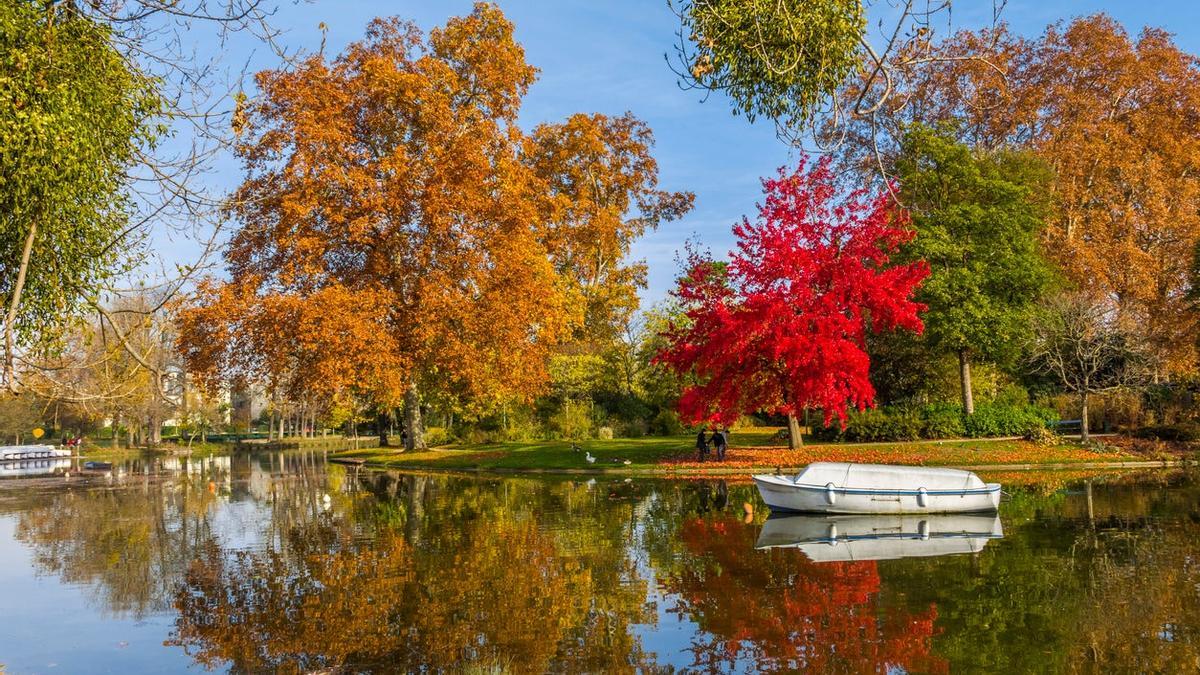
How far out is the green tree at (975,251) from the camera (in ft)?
108

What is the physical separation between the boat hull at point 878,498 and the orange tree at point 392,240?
18.8 meters

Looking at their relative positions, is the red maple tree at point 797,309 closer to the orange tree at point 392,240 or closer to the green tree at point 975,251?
the green tree at point 975,251

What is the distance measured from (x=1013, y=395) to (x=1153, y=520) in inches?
898

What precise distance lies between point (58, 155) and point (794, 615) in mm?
10182

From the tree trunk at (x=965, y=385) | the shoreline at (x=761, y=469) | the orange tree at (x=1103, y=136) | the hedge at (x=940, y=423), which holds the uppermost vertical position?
the orange tree at (x=1103, y=136)

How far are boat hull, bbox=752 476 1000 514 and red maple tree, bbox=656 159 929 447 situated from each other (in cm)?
769

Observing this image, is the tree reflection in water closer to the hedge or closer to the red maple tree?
the red maple tree

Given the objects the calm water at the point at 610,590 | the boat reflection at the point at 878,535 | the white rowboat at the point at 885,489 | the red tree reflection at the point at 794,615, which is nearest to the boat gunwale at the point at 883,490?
the white rowboat at the point at 885,489

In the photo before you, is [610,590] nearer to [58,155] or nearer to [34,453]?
[58,155]

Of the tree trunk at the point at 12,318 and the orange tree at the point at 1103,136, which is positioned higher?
the orange tree at the point at 1103,136

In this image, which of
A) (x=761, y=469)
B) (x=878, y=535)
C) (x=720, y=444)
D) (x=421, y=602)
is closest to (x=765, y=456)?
(x=761, y=469)

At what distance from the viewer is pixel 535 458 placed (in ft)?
118

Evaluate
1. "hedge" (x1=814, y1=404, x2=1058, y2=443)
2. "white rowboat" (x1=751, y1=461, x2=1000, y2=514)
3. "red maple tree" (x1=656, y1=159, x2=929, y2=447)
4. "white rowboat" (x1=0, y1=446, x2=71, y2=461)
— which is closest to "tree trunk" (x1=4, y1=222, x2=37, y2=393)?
"white rowboat" (x1=751, y1=461, x2=1000, y2=514)

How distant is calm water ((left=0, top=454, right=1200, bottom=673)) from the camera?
8969mm
